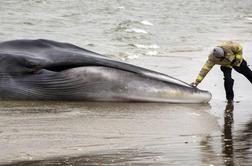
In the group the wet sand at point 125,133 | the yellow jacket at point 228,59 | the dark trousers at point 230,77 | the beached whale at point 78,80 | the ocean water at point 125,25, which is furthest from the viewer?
the ocean water at point 125,25

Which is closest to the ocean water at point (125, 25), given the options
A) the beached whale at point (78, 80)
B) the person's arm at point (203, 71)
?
the person's arm at point (203, 71)

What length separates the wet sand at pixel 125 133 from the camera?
5617mm

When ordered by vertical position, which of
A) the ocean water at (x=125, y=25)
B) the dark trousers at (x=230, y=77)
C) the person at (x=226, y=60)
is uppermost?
the person at (x=226, y=60)

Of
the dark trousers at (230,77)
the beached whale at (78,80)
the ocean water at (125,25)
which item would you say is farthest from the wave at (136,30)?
the beached whale at (78,80)

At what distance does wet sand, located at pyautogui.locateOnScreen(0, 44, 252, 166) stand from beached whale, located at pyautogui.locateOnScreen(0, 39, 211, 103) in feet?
0.52

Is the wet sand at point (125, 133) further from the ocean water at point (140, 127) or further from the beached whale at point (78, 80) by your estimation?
the beached whale at point (78, 80)

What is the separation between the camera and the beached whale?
27.6 feet

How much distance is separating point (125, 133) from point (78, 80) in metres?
1.92

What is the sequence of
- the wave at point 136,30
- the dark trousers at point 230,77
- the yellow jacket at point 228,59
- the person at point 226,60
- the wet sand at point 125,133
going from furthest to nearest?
1. the wave at point 136,30
2. the yellow jacket at point 228,59
3. the person at point 226,60
4. the dark trousers at point 230,77
5. the wet sand at point 125,133

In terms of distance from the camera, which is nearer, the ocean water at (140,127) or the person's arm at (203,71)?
the ocean water at (140,127)

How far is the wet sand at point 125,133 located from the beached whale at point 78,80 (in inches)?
6.3

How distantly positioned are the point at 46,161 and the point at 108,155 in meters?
0.54

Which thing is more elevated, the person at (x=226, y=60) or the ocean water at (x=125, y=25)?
the person at (x=226, y=60)

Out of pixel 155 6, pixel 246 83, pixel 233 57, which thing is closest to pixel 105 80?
pixel 233 57
